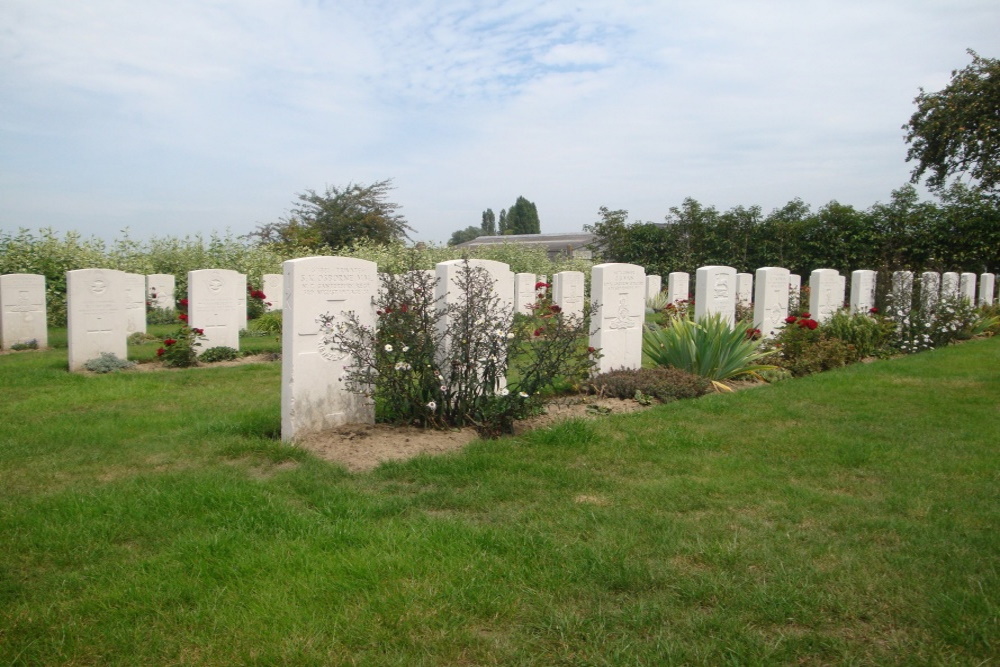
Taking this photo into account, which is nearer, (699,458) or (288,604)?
(288,604)

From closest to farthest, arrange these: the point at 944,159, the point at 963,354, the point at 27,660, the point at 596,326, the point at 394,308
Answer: the point at 27,660
the point at 394,308
the point at 596,326
the point at 963,354
the point at 944,159

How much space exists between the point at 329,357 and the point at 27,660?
3.49 m

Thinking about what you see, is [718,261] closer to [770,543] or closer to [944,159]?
[944,159]

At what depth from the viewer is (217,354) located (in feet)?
37.1

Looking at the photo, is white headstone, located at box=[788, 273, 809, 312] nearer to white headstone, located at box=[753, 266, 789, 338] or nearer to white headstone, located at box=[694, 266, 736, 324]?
white headstone, located at box=[753, 266, 789, 338]

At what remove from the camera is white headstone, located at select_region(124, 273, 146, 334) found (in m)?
14.3

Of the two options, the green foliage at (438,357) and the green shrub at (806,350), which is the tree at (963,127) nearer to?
the green shrub at (806,350)

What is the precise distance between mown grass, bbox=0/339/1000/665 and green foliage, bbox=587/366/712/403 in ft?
4.69

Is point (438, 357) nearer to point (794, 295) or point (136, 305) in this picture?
point (136, 305)

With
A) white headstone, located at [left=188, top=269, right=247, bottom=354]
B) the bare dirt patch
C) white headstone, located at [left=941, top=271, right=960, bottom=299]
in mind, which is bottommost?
the bare dirt patch

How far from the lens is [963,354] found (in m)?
11.8

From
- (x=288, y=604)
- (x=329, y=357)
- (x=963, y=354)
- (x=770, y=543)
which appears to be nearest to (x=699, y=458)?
(x=770, y=543)

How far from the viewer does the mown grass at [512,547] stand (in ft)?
9.29

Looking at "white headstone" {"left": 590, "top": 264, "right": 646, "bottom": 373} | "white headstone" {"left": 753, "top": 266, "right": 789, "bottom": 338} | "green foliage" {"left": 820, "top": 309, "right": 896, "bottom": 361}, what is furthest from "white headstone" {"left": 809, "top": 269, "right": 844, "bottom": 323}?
"white headstone" {"left": 590, "top": 264, "right": 646, "bottom": 373}
